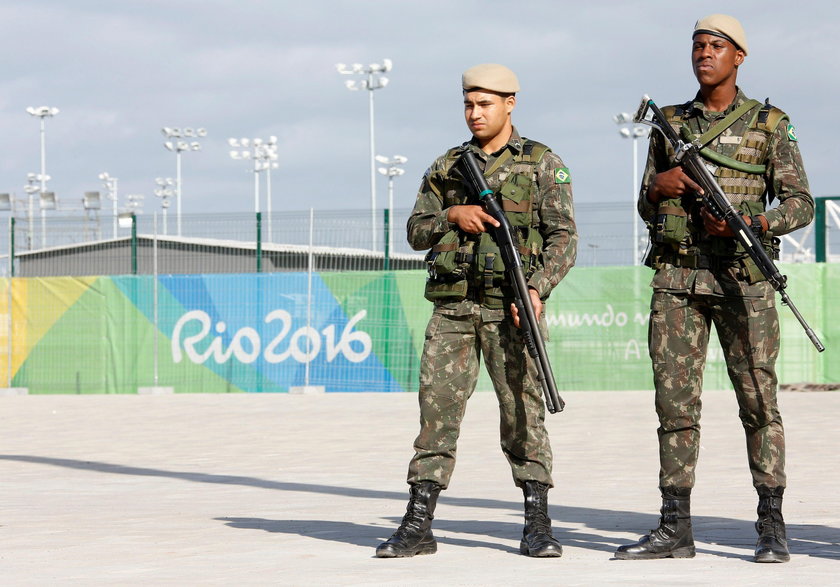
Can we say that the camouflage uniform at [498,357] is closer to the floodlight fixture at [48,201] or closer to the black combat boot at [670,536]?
the black combat boot at [670,536]

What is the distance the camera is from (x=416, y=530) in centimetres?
566

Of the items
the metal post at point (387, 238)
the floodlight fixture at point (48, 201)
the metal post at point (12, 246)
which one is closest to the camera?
the metal post at point (387, 238)

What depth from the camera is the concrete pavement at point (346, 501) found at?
17.2 feet

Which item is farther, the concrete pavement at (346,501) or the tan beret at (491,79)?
the tan beret at (491,79)

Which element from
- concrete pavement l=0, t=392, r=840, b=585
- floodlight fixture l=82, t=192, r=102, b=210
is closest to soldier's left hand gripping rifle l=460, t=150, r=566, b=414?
concrete pavement l=0, t=392, r=840, b=585

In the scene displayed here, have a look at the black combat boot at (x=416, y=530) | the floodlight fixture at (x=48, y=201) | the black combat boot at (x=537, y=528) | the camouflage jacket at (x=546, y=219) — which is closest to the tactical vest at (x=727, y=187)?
the camouflage jacket at (x=546, y=219)

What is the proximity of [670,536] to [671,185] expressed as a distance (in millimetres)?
1367

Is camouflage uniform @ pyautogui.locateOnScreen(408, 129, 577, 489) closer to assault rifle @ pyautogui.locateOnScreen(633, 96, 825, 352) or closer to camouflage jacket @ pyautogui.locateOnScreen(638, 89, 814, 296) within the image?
camouflage jacket @ pyautogui.locateOnScreen(638, 89, 814, 296)

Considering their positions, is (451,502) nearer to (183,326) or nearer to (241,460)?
(241,460)

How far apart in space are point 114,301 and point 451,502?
12.7 metres

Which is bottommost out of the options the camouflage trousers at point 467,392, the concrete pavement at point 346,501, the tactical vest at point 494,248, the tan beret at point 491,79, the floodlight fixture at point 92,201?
the concrete pavement at point 346,501

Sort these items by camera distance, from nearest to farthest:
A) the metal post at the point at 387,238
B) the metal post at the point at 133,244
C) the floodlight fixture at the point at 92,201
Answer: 1. the metal post at the point at 387,238
2. the metal post at the point at 133,244
3. the floodlight fixture at the point at 92,201

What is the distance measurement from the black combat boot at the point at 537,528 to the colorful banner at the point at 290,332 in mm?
12084

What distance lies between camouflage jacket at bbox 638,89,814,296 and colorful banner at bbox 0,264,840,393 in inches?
471
